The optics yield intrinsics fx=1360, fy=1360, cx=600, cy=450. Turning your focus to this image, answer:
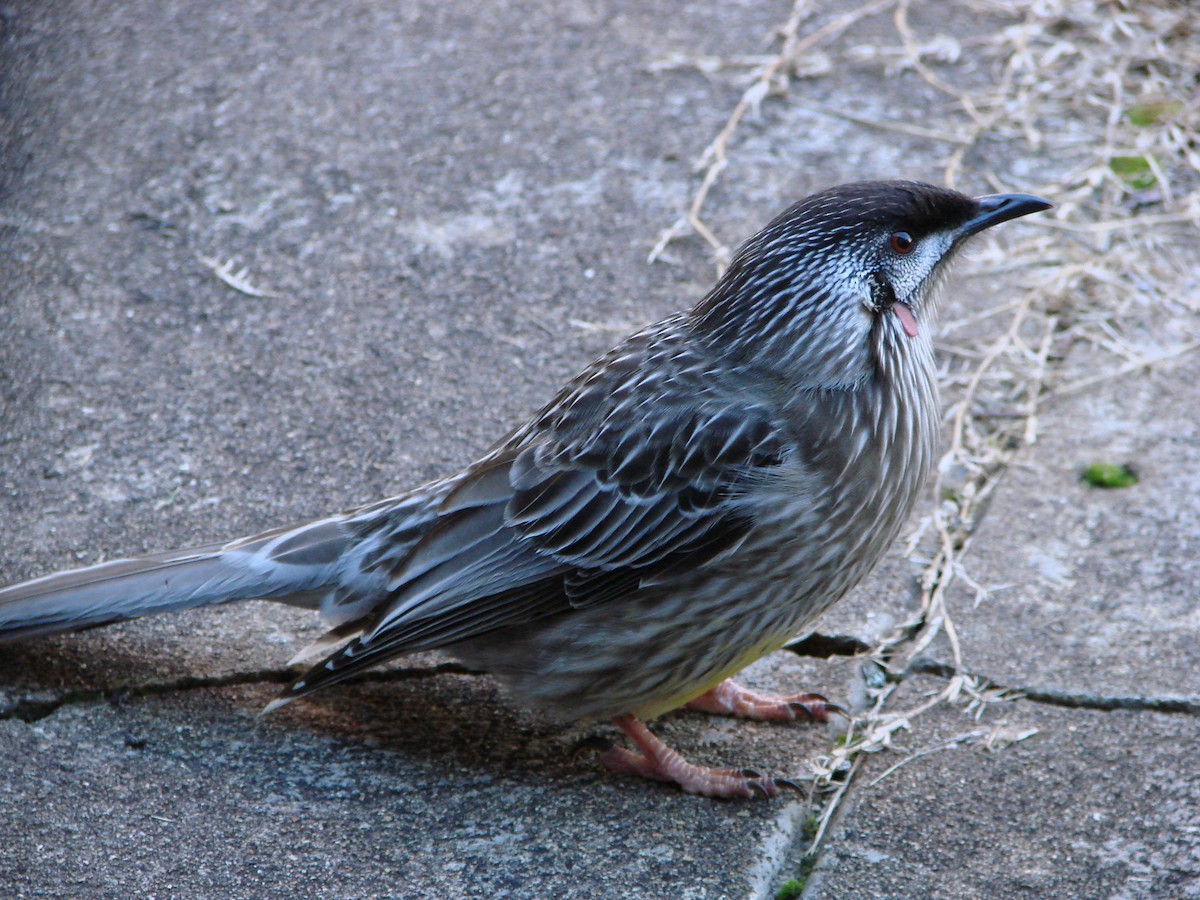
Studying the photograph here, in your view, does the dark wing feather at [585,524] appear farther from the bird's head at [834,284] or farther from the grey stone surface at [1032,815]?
the grey stone surface at [1032,815]

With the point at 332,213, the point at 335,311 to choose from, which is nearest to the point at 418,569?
the point at 335,311

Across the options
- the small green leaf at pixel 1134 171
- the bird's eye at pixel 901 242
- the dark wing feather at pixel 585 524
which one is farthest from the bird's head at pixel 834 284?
the small green leaf at pixel 1134 171

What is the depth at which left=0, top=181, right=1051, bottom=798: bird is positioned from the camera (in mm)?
3568

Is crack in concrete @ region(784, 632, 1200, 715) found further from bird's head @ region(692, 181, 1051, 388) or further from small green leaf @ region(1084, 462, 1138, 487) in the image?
small green leaf @ region(1084, 462, 1138, 487)

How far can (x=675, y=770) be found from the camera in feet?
12.0

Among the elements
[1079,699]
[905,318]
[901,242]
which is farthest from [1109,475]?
[901,242]

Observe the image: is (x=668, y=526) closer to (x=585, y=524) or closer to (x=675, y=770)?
(x=585, y=524)

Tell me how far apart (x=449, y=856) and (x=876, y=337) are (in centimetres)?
178

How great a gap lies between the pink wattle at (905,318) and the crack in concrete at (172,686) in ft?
5.34

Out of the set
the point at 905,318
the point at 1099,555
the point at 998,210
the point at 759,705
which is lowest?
the point at 1099,555

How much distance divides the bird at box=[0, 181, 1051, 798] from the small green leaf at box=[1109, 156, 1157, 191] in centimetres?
236

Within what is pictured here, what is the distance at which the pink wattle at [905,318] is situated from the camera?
3.84 meters

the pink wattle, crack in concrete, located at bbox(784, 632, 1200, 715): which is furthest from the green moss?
the pink wattle

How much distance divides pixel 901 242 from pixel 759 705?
137 cm
